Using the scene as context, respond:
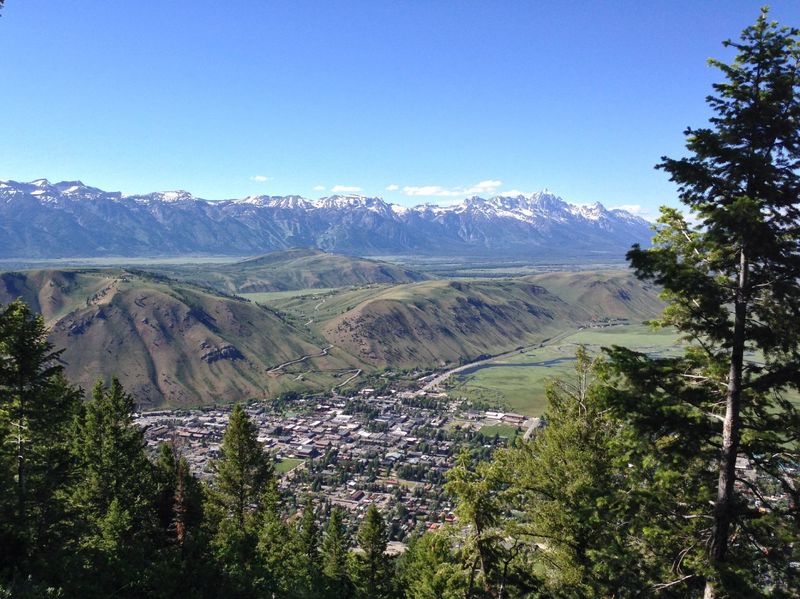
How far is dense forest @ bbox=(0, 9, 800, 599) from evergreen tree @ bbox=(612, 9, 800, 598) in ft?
0.16

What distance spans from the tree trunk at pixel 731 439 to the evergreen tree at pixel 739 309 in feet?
0.09

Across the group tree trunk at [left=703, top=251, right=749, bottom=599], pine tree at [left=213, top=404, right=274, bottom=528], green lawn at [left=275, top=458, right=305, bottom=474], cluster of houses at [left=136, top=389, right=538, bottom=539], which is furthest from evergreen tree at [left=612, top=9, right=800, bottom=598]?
green lawn at [left=275, top=458, right=305, bottom=474]

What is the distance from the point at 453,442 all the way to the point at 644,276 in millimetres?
178302

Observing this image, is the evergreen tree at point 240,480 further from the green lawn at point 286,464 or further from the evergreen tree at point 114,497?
the green lawn at point 286,464

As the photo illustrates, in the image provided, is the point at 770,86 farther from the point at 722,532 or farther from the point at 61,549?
the point at 61,549

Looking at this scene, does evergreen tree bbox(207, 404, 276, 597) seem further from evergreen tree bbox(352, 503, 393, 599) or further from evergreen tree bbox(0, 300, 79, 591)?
evergreen tree bbox(0, 300, 79, 591)

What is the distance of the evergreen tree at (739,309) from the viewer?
1326 centimetres

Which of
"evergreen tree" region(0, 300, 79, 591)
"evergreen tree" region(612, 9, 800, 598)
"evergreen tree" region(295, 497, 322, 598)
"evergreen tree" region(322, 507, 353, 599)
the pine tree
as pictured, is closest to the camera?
"evergreen tree" region(612, 9, 800, 598)

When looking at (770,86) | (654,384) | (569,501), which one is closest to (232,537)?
(569,501)

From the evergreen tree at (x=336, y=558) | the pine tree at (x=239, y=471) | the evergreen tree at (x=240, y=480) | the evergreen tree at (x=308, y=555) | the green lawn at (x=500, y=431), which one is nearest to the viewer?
the evergreen tree at (x=308, y=555)

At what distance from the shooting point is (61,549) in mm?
24438

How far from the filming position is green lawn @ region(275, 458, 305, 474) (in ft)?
500

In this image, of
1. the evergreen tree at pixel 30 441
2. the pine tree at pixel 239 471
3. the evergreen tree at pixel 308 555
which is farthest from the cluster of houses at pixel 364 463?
the evergreen tree at pixel 30 441

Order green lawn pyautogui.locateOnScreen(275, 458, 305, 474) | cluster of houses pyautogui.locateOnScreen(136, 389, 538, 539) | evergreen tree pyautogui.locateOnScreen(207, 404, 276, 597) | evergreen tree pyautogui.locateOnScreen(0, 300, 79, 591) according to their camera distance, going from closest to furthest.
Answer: evergreen tree pyautogui.locateOnScreen(0, 300, 79, 591), evergreen tree pyautogui.locateOnScreen(207, 404, 276, 597), cluster of houses pyautogui.locateOnScreen(136, 389, 538, 539), green lawn pyautogui.locateOnScreen(275, 458, 305, 474)
